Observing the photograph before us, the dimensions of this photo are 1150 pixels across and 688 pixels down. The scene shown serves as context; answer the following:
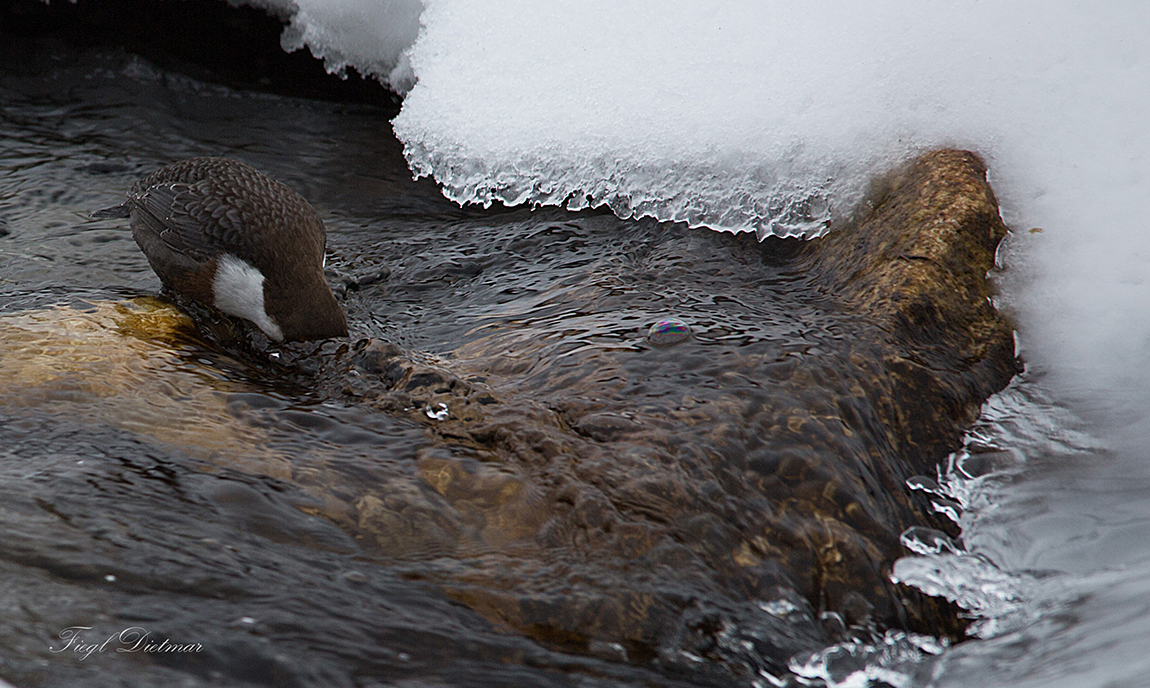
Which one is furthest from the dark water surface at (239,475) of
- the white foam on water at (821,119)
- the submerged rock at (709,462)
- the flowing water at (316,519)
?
the white foam on water at (821,119)

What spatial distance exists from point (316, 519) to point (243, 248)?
6.20 feet

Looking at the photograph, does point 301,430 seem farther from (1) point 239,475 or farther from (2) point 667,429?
(2) point 667,429

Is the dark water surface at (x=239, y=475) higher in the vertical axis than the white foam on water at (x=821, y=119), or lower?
lower

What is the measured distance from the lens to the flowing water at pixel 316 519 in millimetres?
2033

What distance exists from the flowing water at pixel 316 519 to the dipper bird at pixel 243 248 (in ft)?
0.76

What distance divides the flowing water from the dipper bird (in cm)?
23

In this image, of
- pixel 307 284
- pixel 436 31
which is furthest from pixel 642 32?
pixel 307 284

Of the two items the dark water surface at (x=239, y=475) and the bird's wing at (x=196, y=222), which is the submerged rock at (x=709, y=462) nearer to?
the dark water surface at (x=239, y=475)

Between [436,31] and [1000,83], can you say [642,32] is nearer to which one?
[436,31]

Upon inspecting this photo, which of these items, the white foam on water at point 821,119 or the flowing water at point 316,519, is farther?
the white foam on water at point 821,119

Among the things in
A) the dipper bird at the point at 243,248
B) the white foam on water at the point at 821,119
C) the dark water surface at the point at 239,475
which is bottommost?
the dark water surface at the point at 239,475

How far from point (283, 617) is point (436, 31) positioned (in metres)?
4.05

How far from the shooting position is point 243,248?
394 centimetres

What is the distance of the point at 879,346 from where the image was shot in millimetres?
2990
